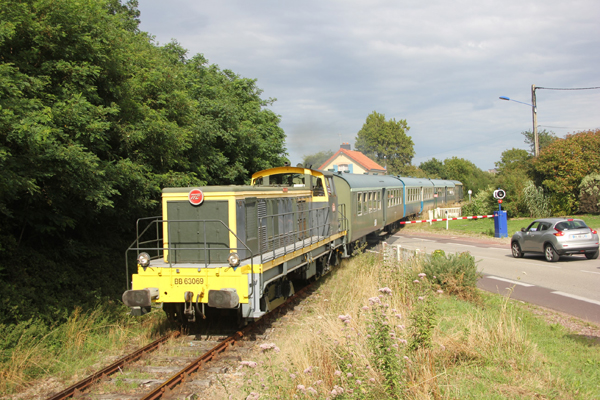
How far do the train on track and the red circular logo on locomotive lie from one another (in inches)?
0.6

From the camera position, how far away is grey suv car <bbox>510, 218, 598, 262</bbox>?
44.4 feet

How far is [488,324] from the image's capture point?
629 centimetres

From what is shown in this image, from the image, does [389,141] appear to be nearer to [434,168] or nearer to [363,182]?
[434,168]

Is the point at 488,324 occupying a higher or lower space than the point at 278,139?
lower

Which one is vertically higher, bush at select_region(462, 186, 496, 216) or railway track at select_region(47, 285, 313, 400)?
bush at select_region(462, 186, 496, 216)

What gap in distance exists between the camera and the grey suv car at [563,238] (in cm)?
1355

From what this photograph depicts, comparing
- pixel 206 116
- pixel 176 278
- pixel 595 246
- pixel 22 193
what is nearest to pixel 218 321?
pixel 176 278

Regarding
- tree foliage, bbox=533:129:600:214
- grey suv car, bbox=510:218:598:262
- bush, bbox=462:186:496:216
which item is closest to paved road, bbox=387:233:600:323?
grey suv car, bbox=510:218:598:262

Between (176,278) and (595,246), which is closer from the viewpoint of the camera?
(176,278)

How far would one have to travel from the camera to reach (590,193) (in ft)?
84.3

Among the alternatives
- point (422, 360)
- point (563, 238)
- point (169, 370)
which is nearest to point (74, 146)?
point (169, 370)

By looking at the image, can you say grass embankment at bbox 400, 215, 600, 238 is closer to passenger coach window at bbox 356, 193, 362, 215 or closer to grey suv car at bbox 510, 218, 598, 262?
grey suv car at bbox 510, 218, 598, 262

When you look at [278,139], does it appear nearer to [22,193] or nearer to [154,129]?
[154,129]

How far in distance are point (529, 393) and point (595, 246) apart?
1107cm
